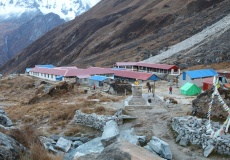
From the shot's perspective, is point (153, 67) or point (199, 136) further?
point (153, 67)

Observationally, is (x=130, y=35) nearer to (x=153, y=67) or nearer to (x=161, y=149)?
(x=153, y=67)

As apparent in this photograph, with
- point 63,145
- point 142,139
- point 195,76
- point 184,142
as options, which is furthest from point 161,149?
point 195,76

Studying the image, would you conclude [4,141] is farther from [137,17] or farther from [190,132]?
[137,17]

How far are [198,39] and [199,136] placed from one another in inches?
2552

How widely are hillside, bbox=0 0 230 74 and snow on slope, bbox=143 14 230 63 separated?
2.59 metres

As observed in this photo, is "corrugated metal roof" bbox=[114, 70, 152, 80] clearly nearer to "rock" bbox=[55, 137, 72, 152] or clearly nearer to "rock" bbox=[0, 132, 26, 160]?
"rock" bbox=[55, 137, 72, 152]

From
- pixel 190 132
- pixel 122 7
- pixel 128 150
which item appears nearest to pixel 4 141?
pixel 128 150

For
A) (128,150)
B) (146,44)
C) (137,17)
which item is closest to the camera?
(128,150)

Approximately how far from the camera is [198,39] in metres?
74.7

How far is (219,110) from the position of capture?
15484 millimetres

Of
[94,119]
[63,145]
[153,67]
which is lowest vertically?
[63,145]

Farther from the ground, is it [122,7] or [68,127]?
[122,7]

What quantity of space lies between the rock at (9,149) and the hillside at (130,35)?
2138 inches

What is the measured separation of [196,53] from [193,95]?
1251 inches
